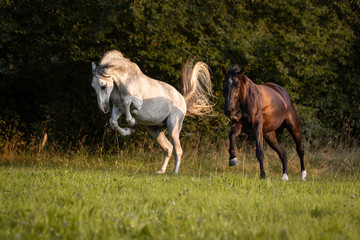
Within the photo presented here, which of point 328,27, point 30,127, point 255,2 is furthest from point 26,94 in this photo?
point 328,27

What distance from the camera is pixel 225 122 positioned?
13.5m

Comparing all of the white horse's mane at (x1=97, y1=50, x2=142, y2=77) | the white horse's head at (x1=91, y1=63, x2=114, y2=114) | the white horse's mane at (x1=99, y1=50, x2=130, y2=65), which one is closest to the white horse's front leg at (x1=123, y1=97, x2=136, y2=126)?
the white horse's head at (x1=91, y1=63, x2=114, y2=114)

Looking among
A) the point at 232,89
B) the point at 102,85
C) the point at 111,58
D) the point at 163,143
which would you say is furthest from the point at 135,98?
the point at 232,89

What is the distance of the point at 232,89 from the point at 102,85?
2398 mm

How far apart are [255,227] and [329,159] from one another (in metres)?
10.1

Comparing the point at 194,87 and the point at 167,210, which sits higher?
the point at 167,210

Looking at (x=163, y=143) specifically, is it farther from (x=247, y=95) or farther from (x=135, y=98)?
(x=247, y=95)

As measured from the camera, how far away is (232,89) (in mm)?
8070

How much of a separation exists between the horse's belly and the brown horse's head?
1373 millimetres

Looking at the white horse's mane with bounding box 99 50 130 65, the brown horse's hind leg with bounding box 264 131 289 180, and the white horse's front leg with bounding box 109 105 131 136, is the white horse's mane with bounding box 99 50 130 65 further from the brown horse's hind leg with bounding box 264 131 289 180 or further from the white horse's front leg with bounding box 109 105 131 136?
the brown horse's hind leg with bounding box 264 131 289 180

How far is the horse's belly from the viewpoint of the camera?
855 cm

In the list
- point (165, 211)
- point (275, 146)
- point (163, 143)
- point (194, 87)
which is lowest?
point (275, 146)

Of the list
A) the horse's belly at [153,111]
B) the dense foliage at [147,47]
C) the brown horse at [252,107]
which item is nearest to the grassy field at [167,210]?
the brown horse at [252,107]

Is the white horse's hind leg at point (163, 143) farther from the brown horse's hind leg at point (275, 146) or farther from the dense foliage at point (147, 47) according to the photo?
the dense foliage at point (147, 47)
